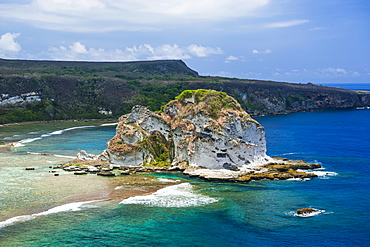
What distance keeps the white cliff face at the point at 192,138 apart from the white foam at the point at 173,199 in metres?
11.1

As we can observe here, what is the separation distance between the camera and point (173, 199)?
49375mm

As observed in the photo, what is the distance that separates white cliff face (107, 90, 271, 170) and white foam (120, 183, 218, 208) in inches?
436

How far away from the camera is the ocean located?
38094mm

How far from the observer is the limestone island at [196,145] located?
205 ft

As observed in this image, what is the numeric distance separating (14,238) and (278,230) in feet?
78.2

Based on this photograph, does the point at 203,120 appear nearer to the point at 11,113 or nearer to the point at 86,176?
the point at 86,176

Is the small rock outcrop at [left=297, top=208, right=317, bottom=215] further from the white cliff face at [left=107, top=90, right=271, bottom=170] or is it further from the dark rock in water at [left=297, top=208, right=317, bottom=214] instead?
the white cliff face at [left=107, top=90, right=271, bottom=170]

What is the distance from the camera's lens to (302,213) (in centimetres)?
4384

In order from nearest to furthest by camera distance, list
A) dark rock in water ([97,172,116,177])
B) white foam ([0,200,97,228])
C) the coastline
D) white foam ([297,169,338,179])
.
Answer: white foam ([0,200,97,228])
the coastline
white foam ([297,169,338,179])
dark rock in water ([97,172,116,177])

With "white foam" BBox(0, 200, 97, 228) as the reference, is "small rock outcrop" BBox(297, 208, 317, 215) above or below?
above

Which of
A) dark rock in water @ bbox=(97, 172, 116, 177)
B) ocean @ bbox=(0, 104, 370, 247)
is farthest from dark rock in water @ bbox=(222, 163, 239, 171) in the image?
dark rock in water @ bbox=(97, 172, 116, 177)

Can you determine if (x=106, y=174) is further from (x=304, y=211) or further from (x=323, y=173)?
(x=323, y=173)

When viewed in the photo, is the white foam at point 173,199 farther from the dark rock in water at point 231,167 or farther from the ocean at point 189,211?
the dark rock in water at point 231,167

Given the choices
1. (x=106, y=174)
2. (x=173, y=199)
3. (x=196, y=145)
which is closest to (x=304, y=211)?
(x=173, y=199)
